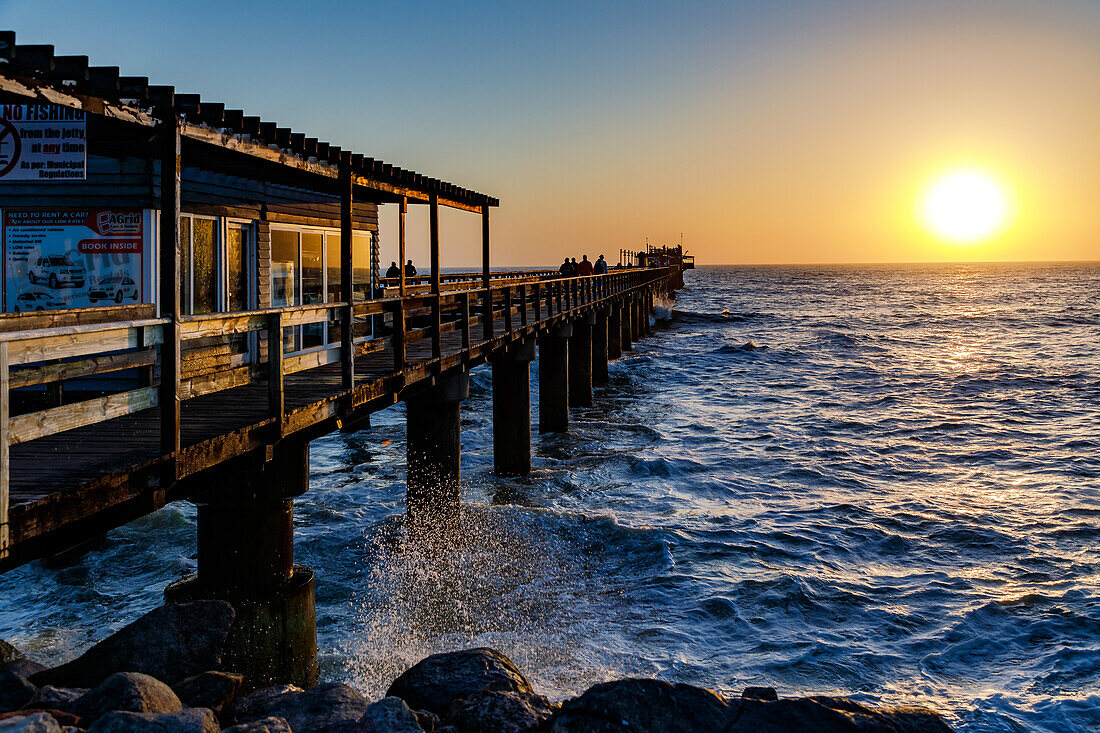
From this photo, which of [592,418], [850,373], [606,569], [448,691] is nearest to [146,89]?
[448,691]

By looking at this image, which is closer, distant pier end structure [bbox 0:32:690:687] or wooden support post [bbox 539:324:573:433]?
distant pier end structure [bbox 0:32:690:687]

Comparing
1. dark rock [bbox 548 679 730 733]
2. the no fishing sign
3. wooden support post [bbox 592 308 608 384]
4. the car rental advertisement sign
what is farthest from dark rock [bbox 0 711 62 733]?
wooden support post [bbox 592 308 608 384]

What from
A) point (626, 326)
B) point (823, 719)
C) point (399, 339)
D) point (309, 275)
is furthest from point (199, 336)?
point (626, 326)

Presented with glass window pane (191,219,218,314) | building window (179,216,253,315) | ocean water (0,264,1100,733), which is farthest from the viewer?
glass window pane (191,219,218,314)

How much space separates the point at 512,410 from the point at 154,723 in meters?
10.9

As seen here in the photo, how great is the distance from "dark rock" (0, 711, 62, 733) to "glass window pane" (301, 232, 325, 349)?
9483 mm

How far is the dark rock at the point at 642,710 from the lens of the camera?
17.3 ft

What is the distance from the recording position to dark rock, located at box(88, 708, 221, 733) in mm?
4246

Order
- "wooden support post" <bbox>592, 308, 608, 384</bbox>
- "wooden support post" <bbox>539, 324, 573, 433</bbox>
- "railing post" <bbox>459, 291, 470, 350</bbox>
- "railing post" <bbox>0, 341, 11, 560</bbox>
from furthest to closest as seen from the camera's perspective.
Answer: "wooden support post" <bbox>592, 308, 608, 384</bbox> → "wooden support post" <bbox>539, 324, 573, 433</bbox> → "railing post" <bbox>459, 291, 470, 350</bbox> → "railing post" <bbox>0, 341, 11, 560</bbox>

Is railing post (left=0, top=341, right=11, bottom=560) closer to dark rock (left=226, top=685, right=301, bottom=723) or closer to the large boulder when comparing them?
the large boulder

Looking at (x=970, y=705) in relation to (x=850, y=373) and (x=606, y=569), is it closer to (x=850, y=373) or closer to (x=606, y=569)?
(x=606, y=569)

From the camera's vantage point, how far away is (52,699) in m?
5.07

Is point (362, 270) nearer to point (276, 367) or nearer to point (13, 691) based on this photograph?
point (276, 367)

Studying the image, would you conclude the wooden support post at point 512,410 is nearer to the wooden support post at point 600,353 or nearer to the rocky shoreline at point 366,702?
the rocky shoreline at point 366,702
